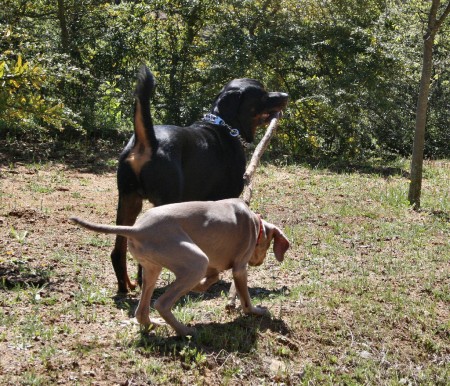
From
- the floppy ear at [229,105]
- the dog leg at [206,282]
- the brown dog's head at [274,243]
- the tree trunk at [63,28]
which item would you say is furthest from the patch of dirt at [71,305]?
the tree trunk at [63,28]

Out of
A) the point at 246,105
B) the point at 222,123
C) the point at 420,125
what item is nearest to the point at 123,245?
the point at 222,123

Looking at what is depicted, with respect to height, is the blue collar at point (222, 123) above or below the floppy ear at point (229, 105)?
below

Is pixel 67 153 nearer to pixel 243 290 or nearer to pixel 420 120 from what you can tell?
pixel 420 120

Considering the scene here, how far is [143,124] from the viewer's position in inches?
236

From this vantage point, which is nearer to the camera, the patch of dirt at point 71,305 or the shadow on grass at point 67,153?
the patch of dirt at point 71,305

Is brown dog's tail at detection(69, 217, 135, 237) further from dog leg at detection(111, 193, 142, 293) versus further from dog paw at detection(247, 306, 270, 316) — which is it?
dog leg at detection(111, 193, 142, 293)

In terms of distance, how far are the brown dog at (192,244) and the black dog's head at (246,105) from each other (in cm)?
205

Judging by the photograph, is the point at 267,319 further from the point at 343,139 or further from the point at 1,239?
the point at 343,139

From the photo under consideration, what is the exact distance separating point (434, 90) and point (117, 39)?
23.7ft

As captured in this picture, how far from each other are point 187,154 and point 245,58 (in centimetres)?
759

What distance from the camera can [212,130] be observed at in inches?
287

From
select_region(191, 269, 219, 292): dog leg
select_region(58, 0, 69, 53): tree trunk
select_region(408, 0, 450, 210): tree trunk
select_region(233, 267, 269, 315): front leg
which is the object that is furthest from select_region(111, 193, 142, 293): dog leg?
select_region(58, 0, 69, 53): tree trunk

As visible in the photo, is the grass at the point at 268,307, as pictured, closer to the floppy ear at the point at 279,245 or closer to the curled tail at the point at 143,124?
the floppy ear at the point at 279,245

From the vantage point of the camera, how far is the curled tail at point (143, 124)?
585 cm
